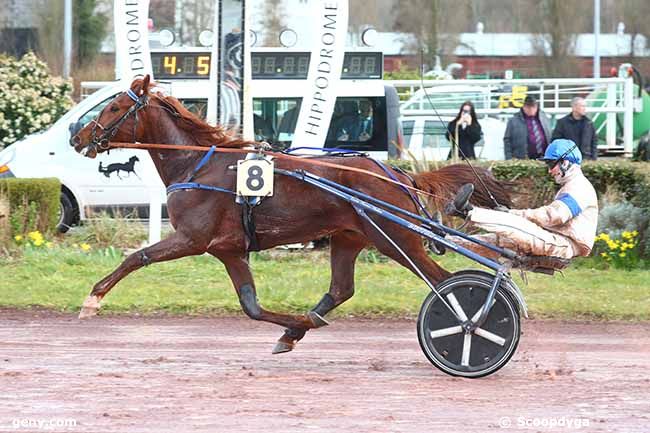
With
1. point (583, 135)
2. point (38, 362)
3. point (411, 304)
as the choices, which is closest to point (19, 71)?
point (583, 135)

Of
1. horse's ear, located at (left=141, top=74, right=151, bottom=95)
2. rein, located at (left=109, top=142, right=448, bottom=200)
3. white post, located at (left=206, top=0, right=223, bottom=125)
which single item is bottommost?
rein, located at (left=109, top=142, right=448, bottom=200)

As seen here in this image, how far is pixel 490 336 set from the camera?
24.0 feet

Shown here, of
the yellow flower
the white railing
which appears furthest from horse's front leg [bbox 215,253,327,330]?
the white railing

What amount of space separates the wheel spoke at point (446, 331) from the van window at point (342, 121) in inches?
332

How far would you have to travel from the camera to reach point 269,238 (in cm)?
779

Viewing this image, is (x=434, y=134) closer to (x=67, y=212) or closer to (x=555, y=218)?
(x=67, y=212)

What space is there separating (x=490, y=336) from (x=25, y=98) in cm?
1216

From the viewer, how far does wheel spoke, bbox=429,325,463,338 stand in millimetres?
7336

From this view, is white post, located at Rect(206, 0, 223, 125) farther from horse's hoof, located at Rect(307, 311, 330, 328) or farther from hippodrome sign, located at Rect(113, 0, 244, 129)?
horse's hoof, located at Rect(307, 311, 330, 328)

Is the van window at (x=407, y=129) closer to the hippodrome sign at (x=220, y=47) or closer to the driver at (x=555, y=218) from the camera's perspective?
the hippodrome sign at (x=220, y=47)

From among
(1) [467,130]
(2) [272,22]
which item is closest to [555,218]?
(1) [467,130]

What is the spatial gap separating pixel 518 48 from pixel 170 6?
14852mm

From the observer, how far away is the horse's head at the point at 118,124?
8.05 m

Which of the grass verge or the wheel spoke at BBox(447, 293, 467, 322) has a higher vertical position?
the wheel spoke at BBox(447, 293, 467, 322)
